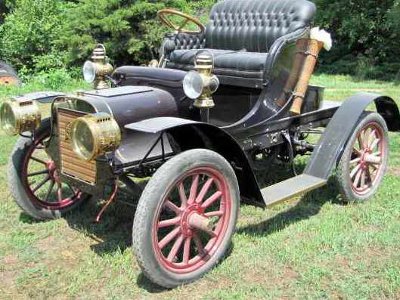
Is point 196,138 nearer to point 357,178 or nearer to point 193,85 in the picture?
point 193,85

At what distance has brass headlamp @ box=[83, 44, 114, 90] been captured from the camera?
397cm

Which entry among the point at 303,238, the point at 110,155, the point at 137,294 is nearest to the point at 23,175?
the point at 110,155

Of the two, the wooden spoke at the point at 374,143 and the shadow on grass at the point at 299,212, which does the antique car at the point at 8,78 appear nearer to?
the shadow on grass at the point at 299,212

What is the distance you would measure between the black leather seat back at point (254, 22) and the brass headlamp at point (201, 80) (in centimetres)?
144

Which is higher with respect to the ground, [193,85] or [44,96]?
[193,85]

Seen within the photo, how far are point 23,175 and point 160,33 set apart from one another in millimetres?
9375

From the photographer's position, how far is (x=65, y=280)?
322 centimetres

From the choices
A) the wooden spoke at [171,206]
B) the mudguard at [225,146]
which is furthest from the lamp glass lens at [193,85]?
the wooden spoke at [171,206]

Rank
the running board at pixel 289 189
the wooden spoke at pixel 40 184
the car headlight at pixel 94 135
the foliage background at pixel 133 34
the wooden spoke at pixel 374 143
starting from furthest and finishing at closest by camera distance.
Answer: the foliage background at pixel 133 34, the wooden spoke at pixel 374 143, the wooden spoke at pixel 40 184, the running board at pixel 289 189, the car headlight at pixel 94 135

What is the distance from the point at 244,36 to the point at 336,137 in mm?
1496

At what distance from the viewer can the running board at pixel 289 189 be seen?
11.5 feet

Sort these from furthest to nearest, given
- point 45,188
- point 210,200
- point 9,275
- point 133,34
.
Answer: point 133,34 → point 45,188 → point 9,275 → point 210,200

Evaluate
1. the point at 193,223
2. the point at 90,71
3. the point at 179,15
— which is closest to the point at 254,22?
the point at 179,15

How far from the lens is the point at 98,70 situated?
3971mm
